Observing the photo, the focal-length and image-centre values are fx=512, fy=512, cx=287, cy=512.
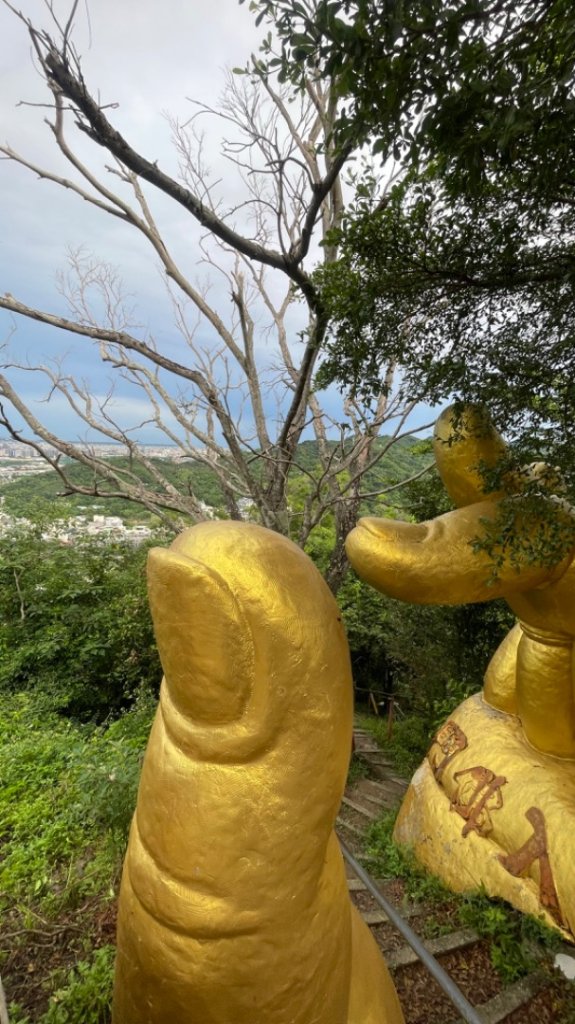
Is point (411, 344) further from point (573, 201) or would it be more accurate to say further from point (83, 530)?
point (83, 530)

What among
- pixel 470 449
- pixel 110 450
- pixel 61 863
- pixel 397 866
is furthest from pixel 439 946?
pixel 110 450

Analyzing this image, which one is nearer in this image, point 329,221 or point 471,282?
point 471,282

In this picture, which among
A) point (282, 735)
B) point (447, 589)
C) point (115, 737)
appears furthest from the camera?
point (115, 737)

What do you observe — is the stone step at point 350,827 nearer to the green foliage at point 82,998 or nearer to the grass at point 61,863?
the grass at point 61,863

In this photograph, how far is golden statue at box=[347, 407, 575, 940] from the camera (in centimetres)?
244

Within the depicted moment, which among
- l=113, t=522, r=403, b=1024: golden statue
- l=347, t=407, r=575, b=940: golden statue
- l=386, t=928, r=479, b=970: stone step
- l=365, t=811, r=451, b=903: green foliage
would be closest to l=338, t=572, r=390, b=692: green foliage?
l=365, t=811, r=451, b=903: green foliage

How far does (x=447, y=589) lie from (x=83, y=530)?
9.06 m

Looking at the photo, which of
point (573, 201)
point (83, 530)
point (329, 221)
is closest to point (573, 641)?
point (573, 201)

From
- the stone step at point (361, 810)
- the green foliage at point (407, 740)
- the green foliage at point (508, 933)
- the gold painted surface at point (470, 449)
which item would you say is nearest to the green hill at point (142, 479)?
the green foliage at point (407, 740)

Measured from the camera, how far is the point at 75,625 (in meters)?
8.27

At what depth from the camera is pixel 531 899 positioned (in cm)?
361

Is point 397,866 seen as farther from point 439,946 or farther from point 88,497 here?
point 88,497

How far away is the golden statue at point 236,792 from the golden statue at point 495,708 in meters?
1.02

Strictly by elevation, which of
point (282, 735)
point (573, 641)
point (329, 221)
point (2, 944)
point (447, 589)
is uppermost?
point (329, 221)
